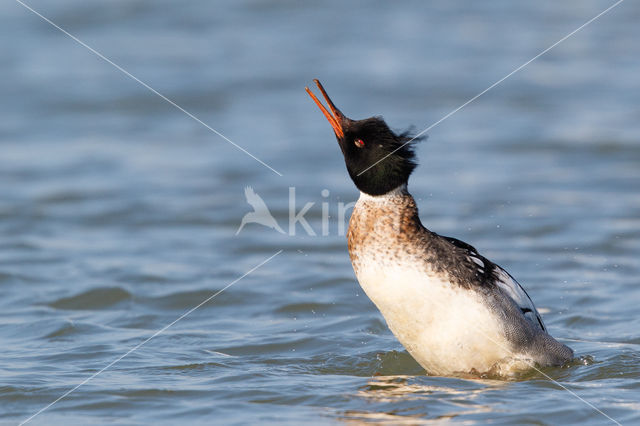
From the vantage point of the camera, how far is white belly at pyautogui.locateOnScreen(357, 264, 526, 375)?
7.49 metres

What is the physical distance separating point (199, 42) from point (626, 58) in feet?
31.1

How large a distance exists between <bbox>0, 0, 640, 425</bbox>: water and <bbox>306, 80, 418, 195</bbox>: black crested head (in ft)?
5.23

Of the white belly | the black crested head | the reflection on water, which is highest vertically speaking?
the black crested head

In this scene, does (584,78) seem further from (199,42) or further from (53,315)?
(53,315)

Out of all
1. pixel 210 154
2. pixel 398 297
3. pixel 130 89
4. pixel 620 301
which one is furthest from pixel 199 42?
pixel 398 297

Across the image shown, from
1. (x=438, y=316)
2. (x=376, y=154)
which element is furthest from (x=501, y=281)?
(x=376, y=154)

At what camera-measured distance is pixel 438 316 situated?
24.7 feet

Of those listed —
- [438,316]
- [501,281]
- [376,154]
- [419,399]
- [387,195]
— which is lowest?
[419,399]

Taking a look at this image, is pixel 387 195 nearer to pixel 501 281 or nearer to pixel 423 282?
pixel 423 282

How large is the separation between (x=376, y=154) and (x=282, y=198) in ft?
23.6

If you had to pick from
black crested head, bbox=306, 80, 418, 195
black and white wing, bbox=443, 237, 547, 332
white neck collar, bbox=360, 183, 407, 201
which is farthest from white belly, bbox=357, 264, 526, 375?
black crested head, bbox=306, 80, 418, 195

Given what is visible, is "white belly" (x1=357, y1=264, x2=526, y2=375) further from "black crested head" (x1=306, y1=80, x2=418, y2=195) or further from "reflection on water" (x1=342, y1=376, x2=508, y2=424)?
"black crested head" (x1=306, y1=80, x2=418, y2=195)

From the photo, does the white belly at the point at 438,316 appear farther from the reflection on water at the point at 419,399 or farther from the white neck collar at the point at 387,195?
the white neck collar at the point at 387,195

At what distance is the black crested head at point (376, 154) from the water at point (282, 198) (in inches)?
62.7
